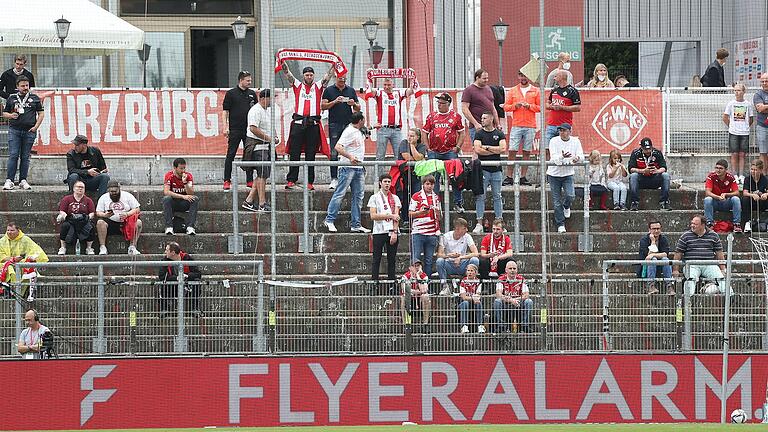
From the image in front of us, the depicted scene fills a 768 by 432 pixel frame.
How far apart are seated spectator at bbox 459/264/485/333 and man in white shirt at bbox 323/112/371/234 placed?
2.96 metres

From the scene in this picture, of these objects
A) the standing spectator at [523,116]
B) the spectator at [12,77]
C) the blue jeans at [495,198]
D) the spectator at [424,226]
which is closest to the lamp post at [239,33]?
the spectator at [12,77]

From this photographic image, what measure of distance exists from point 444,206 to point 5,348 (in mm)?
5682

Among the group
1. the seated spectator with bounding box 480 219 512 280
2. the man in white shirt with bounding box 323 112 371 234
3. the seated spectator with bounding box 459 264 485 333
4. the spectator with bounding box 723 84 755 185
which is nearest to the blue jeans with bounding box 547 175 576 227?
the seated spectator with bounding box 480 219 512 280

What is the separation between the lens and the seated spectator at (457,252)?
1680 centimetres

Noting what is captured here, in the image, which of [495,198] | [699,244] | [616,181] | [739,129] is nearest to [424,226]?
[495,198]

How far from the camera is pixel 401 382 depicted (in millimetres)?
15648

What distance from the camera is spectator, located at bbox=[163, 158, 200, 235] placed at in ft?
59.5

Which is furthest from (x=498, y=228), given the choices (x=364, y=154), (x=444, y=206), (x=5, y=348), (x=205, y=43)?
(x=205, y=43)

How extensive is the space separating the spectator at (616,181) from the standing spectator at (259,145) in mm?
4409

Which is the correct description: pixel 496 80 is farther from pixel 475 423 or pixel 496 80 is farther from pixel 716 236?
pixel 475 423

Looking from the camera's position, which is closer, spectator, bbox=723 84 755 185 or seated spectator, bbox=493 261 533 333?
seated spectator, bbox=493 261 533 333

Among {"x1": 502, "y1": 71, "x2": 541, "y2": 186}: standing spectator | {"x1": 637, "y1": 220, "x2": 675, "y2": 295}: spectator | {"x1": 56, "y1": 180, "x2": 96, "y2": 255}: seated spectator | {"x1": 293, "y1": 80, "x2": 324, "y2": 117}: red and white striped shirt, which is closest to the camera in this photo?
{"x1": 637, "y1": 220, "x2": 675, "y2": 295}: spectator

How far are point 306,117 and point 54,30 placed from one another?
4435 millimetres

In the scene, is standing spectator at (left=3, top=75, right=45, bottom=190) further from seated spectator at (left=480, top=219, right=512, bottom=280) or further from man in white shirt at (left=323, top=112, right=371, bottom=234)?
seated spectator at (left=480, top=219, right=512, bottom=280)
